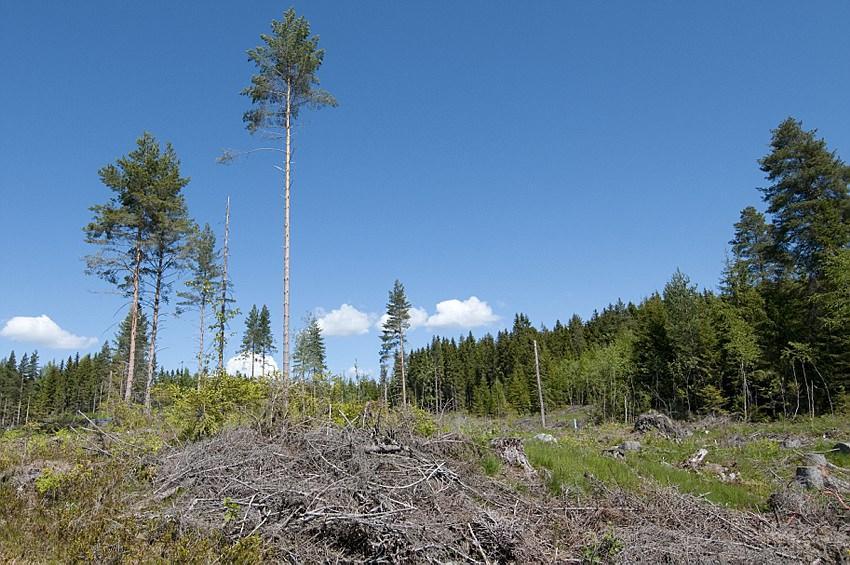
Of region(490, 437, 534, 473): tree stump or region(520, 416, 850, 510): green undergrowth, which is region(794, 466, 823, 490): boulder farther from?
region(490, 437, 534, 473): tree stump

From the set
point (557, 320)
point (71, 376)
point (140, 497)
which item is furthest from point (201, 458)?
point (557, 320)

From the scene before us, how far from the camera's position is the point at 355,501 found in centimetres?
568

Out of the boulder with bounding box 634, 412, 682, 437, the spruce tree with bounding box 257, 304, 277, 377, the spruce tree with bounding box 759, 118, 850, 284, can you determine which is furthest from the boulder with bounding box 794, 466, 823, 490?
the spruce tree with bounding box 257, 304, 277, 377

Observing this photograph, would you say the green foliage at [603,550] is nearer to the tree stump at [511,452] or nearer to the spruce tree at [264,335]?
the tree stump at [511,452]

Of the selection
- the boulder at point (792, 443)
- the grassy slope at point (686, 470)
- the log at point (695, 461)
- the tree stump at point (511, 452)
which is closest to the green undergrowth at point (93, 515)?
the grassy slope at point (686, 470)

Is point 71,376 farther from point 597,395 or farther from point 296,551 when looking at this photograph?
Answer: point 296,551

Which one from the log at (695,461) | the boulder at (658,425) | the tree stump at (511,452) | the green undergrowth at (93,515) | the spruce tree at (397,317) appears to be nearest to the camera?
the green undergrowth at (93,515)

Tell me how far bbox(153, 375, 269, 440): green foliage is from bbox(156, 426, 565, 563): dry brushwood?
1.44 meters

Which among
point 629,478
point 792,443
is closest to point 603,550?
point 629,478

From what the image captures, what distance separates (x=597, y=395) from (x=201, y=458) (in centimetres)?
4613

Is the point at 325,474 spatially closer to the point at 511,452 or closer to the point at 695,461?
the point at 511,452

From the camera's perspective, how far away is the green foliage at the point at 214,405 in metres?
9.12

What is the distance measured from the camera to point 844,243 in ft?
72.0

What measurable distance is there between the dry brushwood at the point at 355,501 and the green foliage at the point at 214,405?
4.71 ft
